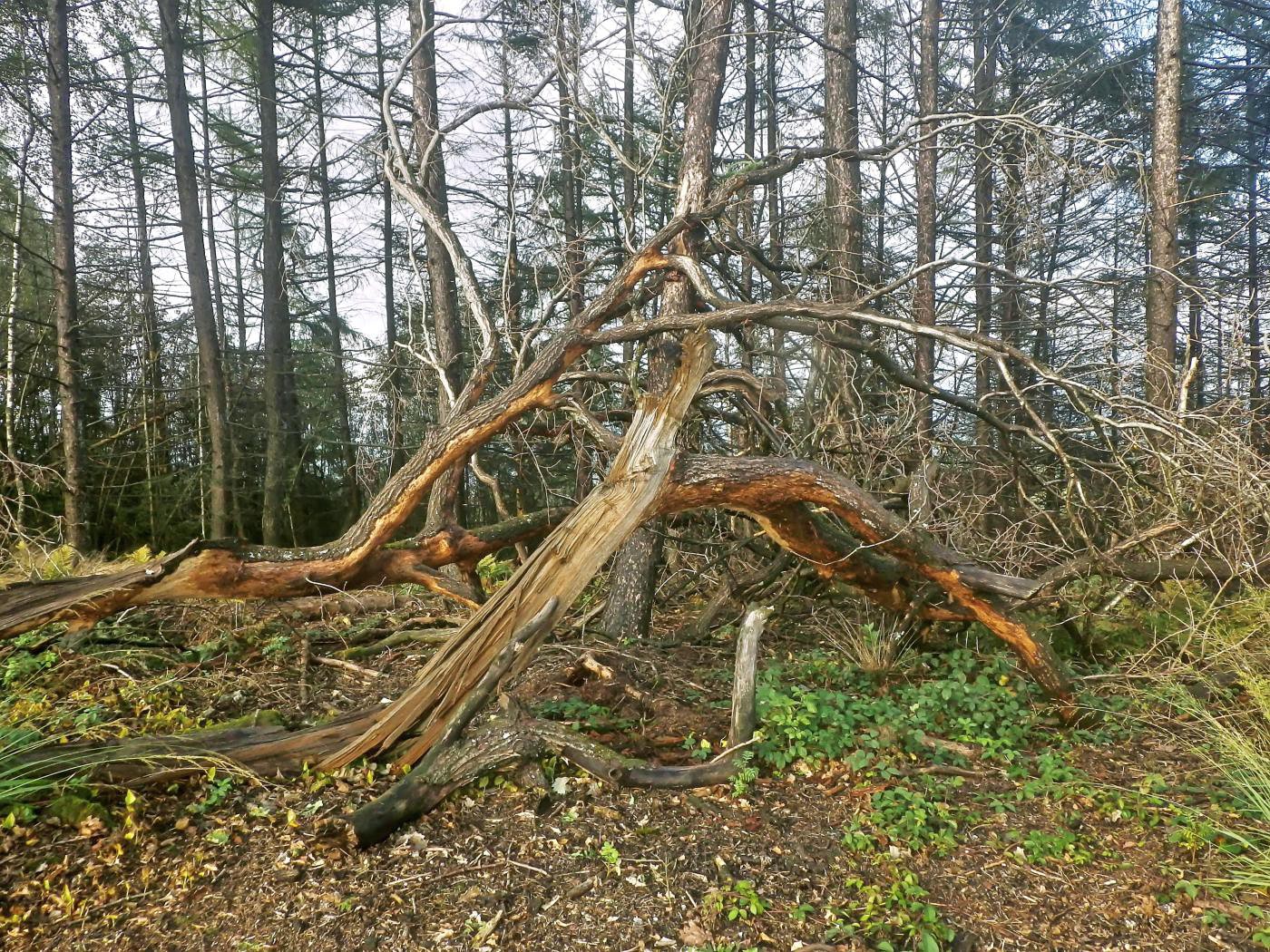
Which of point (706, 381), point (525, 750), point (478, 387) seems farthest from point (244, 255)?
point (525, 750)

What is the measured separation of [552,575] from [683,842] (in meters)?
1.43

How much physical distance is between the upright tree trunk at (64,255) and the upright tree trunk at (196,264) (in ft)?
5.62

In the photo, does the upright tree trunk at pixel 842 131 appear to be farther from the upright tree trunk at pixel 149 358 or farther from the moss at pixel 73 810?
the upright tree trunk at pixel 149 358

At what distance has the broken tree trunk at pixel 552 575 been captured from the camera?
386 cm

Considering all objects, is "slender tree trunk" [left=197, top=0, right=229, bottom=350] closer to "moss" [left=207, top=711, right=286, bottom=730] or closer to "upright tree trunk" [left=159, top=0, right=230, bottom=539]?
"upright tree trunk" [left=159, top=0, right=230, bottom=539]

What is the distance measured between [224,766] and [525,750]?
1428mm

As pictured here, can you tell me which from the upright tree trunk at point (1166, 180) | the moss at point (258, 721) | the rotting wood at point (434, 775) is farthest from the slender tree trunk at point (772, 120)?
the moss at point (258, 721)

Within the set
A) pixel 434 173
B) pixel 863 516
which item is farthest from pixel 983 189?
pixel 863 516

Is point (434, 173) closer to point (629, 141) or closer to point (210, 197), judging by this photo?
point (629, 141)

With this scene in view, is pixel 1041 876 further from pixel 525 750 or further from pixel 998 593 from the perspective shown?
pixel 525 750

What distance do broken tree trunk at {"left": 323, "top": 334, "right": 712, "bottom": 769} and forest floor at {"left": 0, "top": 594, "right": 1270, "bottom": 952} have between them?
0.27m

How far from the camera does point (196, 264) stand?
985cm

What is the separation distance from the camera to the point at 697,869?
10.3 ft

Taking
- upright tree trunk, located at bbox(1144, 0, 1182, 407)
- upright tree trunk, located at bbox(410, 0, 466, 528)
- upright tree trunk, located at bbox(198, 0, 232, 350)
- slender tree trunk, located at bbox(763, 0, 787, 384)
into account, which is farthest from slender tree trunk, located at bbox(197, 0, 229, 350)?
upright tree trunk, located at bbox(1144, 0, 1182, 407)
